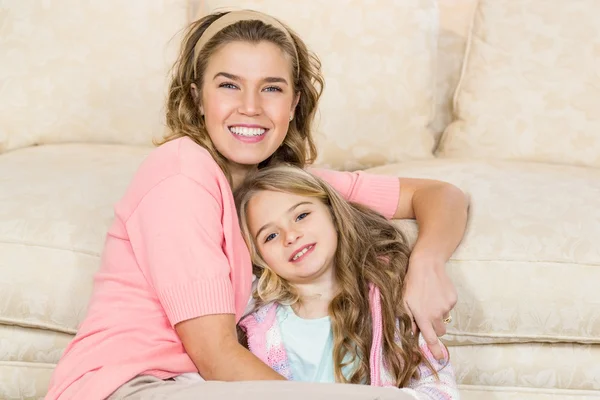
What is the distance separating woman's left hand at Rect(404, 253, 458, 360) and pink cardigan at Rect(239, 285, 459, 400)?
0.02 meters

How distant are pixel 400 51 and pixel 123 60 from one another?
0.73 metres

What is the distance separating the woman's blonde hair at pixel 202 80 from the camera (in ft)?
5.11

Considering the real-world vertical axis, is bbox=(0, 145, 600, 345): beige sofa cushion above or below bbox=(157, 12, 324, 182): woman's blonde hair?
below

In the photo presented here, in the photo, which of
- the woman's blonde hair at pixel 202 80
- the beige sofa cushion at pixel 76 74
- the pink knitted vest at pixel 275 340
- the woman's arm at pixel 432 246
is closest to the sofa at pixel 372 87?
the beige sofa cushion at pixel 76 74

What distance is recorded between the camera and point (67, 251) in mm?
1581

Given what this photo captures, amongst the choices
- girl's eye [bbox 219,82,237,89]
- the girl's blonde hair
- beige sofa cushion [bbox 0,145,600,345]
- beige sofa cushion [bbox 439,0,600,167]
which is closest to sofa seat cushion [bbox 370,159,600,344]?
beige sofa cushion [bbox 0,145,600,345]

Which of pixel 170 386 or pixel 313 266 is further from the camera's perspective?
pixel 313 266

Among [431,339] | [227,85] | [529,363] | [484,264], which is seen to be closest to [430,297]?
[431,339]

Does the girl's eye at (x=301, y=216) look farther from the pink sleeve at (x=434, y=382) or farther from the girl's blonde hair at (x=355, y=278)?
the pink sleeve at (x=434, y=382)

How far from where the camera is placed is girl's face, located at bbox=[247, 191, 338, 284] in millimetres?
1438

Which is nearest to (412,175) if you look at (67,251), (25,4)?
(67,251)

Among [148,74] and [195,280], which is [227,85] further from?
[148,74]

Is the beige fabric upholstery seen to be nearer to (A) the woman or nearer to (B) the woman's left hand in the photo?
(A) the woman

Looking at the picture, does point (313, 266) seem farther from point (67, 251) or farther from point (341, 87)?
point (341, 87)
